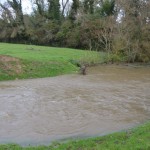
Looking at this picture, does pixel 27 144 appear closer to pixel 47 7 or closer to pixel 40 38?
pixel 40 38

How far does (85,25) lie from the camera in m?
51.8

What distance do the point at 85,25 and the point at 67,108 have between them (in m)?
37.6

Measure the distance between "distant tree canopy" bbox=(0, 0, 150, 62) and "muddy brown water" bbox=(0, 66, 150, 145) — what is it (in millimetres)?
15989

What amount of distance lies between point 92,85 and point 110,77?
501 cm

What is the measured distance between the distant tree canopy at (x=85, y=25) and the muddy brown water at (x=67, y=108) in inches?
630

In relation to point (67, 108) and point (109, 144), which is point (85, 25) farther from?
point (109, 144)

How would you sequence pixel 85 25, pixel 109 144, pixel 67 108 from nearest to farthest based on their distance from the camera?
pixel 109 144, pixel 67 108, pixel 85 25

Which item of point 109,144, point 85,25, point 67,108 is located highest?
point 85,25

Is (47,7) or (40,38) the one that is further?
(47,7)

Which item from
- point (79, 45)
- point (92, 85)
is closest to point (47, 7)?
point (79, 45)

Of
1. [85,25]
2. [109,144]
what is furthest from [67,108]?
[85,25]

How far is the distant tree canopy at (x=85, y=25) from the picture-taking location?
4059 centimetres

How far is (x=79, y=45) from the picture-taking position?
55.0 metres

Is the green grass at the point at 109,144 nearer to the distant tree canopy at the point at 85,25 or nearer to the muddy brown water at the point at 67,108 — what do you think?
the muddy brown water at the point at 67,108
